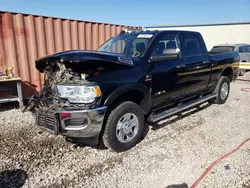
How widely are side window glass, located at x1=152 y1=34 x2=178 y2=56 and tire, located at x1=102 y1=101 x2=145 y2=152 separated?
1091mm

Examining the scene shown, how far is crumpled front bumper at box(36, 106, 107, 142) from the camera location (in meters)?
2.73

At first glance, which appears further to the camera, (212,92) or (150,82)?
(212,92)

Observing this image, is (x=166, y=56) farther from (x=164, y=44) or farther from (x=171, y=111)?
(x=171, y=111)

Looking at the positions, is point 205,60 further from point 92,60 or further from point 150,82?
point 92,60

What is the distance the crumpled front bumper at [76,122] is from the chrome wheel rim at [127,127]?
0.43 m

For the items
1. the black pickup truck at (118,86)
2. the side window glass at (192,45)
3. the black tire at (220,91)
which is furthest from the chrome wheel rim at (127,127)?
the black tire at (220,91)

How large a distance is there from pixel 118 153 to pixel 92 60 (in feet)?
5.18

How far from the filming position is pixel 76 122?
281 centimetres

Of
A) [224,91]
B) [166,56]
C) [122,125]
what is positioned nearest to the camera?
[122,125]

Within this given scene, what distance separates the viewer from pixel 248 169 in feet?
9.27

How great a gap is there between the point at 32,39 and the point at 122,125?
4183 millimetres

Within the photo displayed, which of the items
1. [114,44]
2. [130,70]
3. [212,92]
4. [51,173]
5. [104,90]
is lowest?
[51,173]

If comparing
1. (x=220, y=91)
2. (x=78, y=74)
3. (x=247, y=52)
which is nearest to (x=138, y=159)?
(x=78, y=74)

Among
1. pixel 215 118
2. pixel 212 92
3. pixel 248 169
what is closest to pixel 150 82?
pixel 248 169
